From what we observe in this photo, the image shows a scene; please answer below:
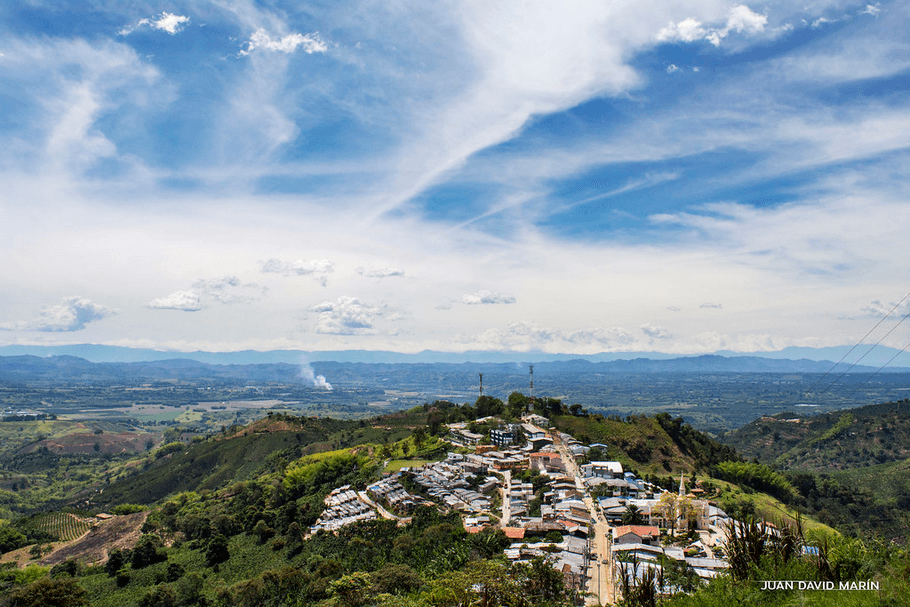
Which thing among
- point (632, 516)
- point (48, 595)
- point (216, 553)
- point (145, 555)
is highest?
point (632, 516)

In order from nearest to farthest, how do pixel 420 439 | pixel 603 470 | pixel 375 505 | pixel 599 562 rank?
pixel 599 562, pixel 375 505, pixel 603 470, pixel 420 439

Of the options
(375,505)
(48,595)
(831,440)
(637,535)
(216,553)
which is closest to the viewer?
(48,595)

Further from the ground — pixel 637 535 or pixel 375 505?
pixel 637 535

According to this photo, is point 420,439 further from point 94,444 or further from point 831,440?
point 94,444

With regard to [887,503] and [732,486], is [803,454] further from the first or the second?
[732,486]

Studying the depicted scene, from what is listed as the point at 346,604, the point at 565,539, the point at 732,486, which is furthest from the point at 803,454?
the point at 346,604

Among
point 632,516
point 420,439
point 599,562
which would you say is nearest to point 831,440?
point 420,439
